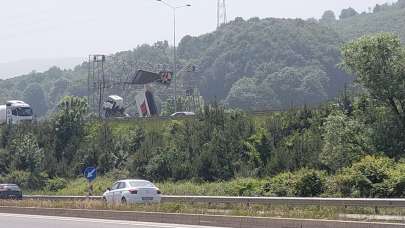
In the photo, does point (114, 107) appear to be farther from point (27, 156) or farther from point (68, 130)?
point (27, 156)

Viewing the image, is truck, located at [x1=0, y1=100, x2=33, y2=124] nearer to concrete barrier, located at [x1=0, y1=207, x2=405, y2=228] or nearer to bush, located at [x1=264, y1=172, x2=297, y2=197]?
bush, located at [x1=264, y1=172, x2=297, y2=197]

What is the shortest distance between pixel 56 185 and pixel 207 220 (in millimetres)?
40950

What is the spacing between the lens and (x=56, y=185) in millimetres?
60469

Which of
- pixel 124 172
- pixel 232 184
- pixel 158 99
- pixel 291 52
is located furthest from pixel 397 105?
pixel 291 52

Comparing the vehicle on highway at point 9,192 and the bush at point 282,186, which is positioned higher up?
the bush at point 282,186

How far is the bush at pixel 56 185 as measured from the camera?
6003 cm

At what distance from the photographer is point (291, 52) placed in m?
199

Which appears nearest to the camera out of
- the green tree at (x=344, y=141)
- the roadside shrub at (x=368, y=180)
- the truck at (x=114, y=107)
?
the roadside shrub at (x=368, y=180)

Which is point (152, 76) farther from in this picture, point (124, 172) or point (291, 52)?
point (291, 52)

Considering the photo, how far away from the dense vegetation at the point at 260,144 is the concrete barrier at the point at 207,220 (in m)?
12.7

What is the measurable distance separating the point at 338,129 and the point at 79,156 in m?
31.6

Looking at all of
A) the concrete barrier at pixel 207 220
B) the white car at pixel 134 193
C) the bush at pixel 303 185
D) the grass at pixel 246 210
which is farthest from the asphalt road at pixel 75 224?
the bush at pixel 303 185

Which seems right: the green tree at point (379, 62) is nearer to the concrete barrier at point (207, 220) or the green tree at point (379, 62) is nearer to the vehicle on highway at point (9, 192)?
the concrete barrier at point (207, 220)

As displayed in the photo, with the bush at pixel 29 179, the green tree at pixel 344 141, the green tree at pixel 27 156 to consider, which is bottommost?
the bush at pixel 29 179
